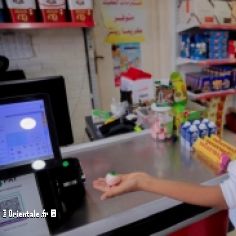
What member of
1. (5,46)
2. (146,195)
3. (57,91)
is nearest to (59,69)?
(5,46)

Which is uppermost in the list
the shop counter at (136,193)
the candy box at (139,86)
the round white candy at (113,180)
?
the candy box at (139,86)

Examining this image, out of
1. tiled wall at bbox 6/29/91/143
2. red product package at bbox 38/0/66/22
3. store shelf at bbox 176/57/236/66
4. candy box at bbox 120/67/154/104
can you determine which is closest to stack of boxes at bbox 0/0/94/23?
red product package at bbox 38/0/66/22

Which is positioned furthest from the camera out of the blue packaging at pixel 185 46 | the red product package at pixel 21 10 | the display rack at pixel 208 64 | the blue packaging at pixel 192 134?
the blue packaging at pixel 185 46

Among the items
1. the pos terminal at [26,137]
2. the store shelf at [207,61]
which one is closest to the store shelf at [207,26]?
the store shelf at [207,61]

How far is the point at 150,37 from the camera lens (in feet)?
8.41

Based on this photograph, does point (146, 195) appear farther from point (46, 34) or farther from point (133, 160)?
point (46, 34)

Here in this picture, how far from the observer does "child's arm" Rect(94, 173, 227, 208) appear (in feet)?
2.09

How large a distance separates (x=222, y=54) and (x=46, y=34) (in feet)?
5.57

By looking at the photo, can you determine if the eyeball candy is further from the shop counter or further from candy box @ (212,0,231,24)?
candy box @ (212,0,231,24)

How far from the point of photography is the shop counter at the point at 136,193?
0.63 meters

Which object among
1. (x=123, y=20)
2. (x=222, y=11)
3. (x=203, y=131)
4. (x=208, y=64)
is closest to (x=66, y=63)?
(x=123, y=20)

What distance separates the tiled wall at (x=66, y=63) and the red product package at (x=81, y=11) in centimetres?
37

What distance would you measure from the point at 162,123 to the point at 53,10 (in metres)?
1.29

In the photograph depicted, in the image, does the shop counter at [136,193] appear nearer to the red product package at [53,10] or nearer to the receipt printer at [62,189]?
the receipt printer at [62,189]
